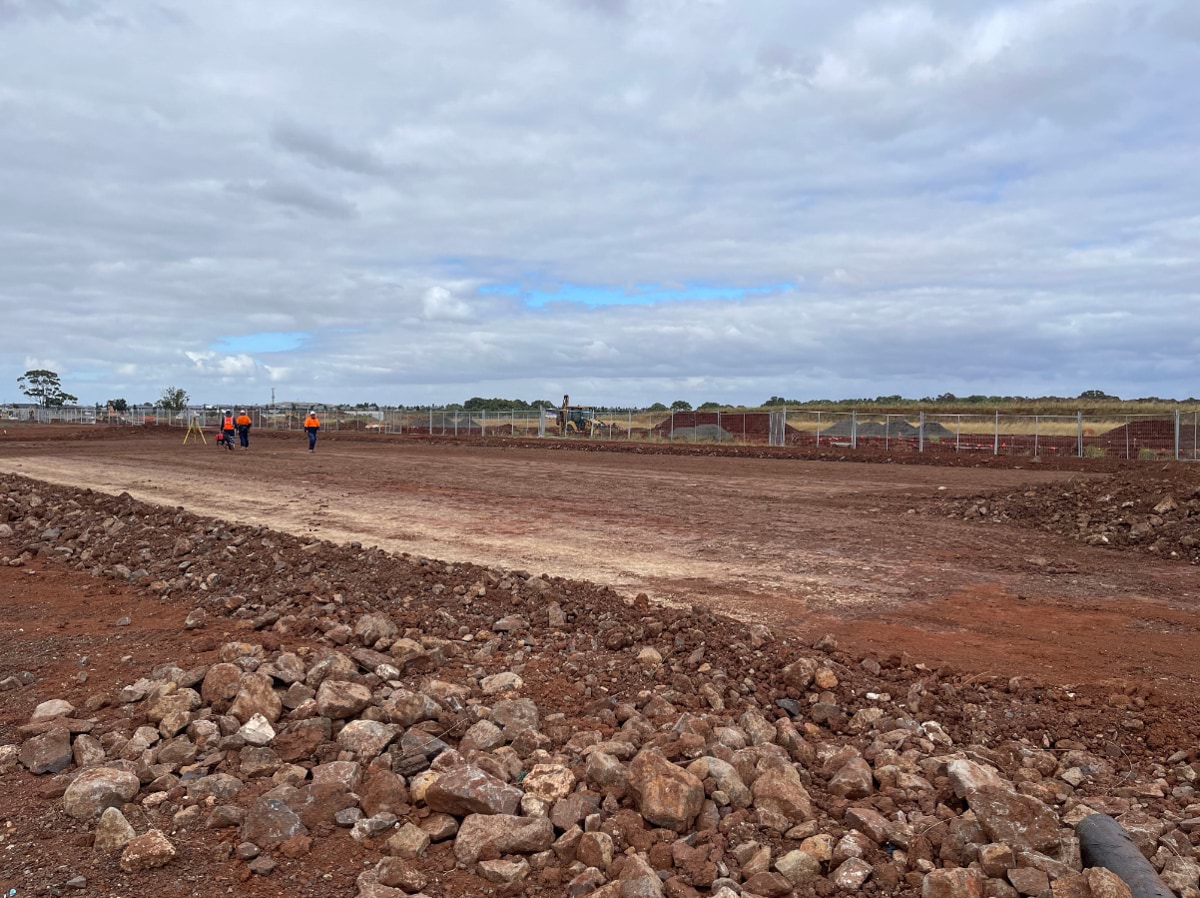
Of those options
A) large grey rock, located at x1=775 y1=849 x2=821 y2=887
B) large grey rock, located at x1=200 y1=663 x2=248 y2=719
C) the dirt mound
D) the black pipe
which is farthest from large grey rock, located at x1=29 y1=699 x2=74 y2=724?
the dirt mound

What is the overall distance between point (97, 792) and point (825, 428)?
46867 mm

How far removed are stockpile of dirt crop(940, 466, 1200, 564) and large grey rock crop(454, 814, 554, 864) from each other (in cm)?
1102

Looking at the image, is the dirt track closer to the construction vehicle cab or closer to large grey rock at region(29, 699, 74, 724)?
large grey rock at region(29, 699, 74, 724)

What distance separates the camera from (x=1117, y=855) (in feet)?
11.8

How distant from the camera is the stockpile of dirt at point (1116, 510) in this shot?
12.0 m

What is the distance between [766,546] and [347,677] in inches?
305

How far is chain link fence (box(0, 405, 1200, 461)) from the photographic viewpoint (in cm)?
3612

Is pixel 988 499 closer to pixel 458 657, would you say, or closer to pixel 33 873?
pixel 458 657

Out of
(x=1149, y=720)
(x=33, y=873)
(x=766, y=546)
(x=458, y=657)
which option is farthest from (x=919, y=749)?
(x=766, y=546)

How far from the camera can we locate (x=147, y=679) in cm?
549

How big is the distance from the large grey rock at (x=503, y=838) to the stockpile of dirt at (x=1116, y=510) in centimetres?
1102

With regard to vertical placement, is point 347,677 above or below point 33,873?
above

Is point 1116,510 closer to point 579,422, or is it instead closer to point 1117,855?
point 1117,855

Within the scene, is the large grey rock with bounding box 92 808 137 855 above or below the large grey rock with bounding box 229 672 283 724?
below
